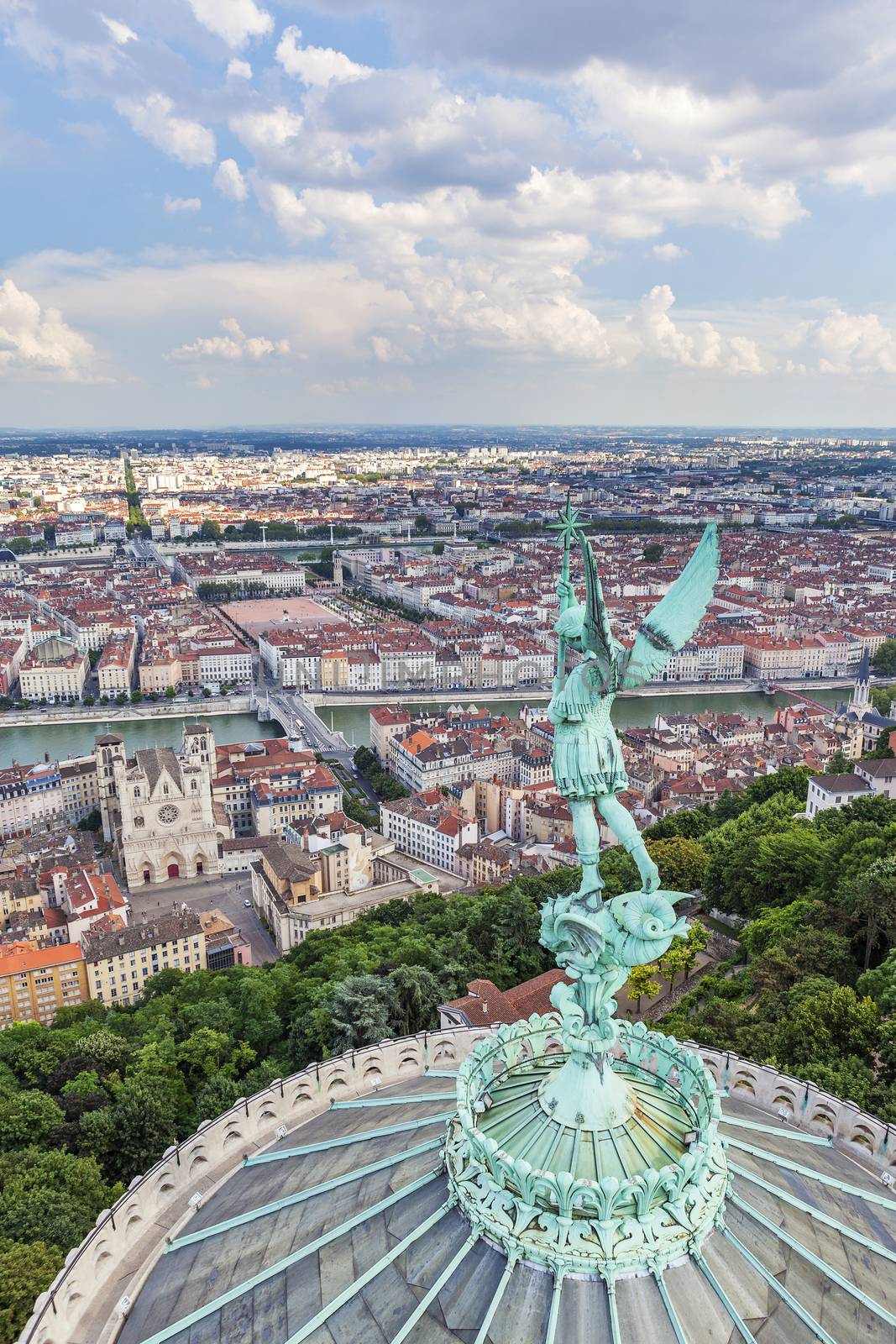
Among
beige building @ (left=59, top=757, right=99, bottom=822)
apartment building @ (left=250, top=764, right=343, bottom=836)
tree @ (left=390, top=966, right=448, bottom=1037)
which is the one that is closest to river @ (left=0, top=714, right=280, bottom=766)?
beige building @ (left=59, top=757, right=99, bottom=822)

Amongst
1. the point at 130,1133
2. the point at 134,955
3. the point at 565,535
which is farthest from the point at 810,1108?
the point at 134,955

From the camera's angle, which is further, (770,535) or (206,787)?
(770,535)

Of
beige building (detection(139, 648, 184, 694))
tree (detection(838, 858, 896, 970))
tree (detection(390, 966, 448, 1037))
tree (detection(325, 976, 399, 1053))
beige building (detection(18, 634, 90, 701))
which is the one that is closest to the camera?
tree (detection(838, 858, 896, 970))

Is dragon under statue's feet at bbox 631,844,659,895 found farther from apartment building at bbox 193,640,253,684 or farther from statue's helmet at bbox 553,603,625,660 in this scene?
apartment building at bbox 193,640,253,684

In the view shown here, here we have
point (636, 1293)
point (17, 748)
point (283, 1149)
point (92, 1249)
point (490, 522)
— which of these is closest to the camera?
point (636, 1293)

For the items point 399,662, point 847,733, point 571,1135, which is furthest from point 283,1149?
point 399,662

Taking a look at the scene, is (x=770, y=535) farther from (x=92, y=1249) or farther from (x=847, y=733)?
(x=92, y=1249)

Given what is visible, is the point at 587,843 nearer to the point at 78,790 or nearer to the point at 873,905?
the point at 873,905
